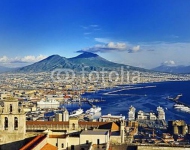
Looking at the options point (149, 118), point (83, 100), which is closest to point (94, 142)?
point (149, 118)

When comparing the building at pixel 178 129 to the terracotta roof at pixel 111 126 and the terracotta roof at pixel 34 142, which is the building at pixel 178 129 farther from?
the terracotta roof at pixel 34 142

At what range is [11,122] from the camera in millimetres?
14078

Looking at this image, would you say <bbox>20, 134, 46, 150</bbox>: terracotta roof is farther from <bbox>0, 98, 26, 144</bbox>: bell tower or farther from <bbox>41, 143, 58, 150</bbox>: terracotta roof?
<bbox>0, 98, 26, 144</bbox>: bell tower

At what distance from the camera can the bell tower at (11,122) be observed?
552 inches

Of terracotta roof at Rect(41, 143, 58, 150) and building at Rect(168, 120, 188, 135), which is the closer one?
terracotta roof at Rect(41, 143, 58, 150)

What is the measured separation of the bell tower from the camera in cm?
1403

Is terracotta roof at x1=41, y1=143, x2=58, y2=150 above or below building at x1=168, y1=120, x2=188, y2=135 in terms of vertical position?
above

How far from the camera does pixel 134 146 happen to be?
1659 centimetres

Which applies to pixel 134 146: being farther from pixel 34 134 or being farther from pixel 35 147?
pixel 35 147

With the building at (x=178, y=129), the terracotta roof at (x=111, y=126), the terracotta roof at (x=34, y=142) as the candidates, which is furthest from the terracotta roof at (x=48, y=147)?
the building at (x=178, y=129)

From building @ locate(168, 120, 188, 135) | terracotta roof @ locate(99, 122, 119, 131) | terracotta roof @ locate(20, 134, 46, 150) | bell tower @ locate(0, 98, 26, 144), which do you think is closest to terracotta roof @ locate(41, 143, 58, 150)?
terracotta roof @ locate(20, 134, 46, 150)

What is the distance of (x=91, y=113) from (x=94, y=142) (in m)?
36.4

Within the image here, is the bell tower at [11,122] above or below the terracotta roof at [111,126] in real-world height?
above

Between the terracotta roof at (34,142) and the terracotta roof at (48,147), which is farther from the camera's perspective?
the terracotta roof at (48,147)
